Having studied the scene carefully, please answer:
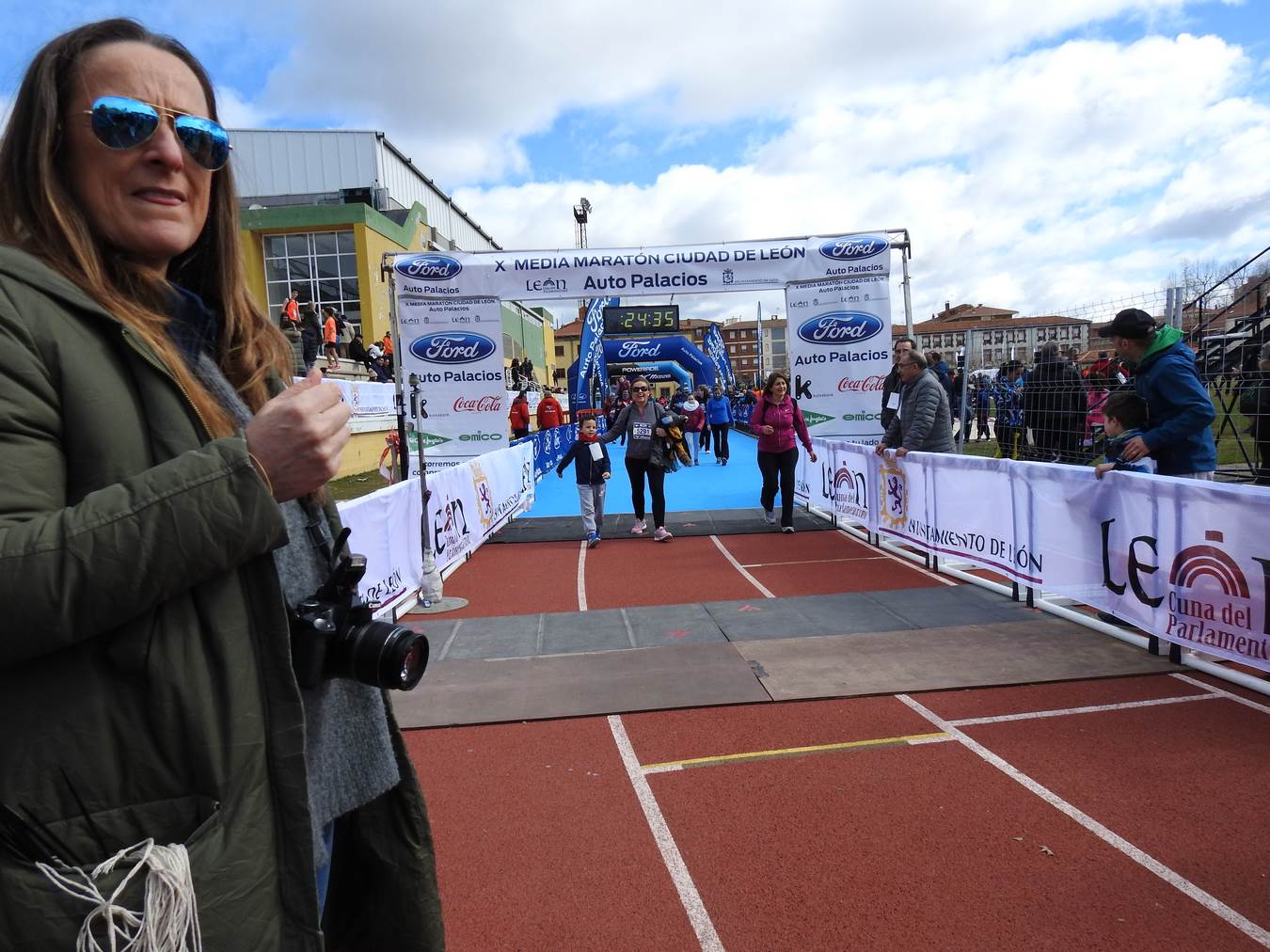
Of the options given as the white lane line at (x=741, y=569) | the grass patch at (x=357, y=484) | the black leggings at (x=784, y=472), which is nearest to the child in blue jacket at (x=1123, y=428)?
the white lane line at (x=741, y=569)

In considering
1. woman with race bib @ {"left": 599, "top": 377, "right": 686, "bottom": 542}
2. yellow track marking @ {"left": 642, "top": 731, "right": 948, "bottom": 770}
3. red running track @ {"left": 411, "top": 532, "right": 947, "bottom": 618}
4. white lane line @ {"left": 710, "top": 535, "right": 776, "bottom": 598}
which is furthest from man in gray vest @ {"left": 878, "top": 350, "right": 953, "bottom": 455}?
yellow track marking @ {"left": 642, "top": 731, "right": 948, "bottom": 770}

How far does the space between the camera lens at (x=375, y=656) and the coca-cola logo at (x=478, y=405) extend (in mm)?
9583

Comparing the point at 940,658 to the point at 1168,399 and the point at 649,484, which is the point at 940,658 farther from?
the point at 649,484

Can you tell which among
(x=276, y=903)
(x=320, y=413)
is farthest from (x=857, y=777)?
(x=320, y=413)

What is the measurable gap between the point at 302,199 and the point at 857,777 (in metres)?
42.2

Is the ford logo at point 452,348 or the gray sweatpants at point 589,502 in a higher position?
the ford logo at point 452,348

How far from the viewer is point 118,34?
1.11m

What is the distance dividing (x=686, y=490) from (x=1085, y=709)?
1076 cm

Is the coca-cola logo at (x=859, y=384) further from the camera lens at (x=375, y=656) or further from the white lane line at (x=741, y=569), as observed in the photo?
the camera lens at (x=375, y=656)

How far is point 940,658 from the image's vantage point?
511cm

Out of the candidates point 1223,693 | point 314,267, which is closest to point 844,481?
point 1223,693

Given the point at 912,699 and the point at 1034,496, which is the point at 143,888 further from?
the point at 1034,496

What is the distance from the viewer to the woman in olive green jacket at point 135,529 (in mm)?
823

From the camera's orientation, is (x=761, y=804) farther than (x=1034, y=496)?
No
